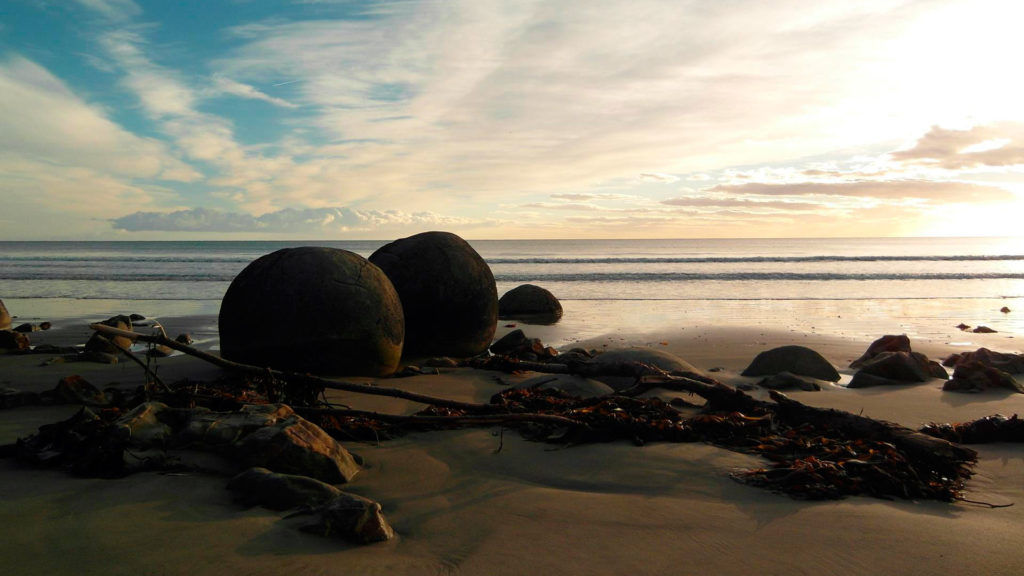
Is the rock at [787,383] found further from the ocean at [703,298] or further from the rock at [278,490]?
the rock at [278,490]

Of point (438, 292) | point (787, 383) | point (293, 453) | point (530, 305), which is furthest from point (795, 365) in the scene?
point (530, 305)

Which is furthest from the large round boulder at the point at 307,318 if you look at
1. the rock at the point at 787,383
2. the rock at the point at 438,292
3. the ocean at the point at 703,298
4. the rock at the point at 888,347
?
the rock at the point at 888,347

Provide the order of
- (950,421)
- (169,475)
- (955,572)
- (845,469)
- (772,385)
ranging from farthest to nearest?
(772,385) → (950,421) → (845,469) → (169,475) → (955,572)

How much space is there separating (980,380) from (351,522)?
24.4 ft

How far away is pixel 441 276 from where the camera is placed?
962 cm

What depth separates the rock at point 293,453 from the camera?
3.55 meters

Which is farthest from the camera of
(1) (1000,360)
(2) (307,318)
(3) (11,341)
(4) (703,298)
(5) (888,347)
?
(4) (703,298)

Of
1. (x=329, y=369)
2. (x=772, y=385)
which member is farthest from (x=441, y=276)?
(x=772, y=385)

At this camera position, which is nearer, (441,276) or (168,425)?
(168,425)

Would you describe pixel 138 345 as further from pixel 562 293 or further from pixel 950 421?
pixel 562 293

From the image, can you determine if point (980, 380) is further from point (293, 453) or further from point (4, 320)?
point (4, 320)

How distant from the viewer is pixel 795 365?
840 centimetres

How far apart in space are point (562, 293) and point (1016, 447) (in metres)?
18.8

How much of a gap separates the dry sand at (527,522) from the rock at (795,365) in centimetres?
351
